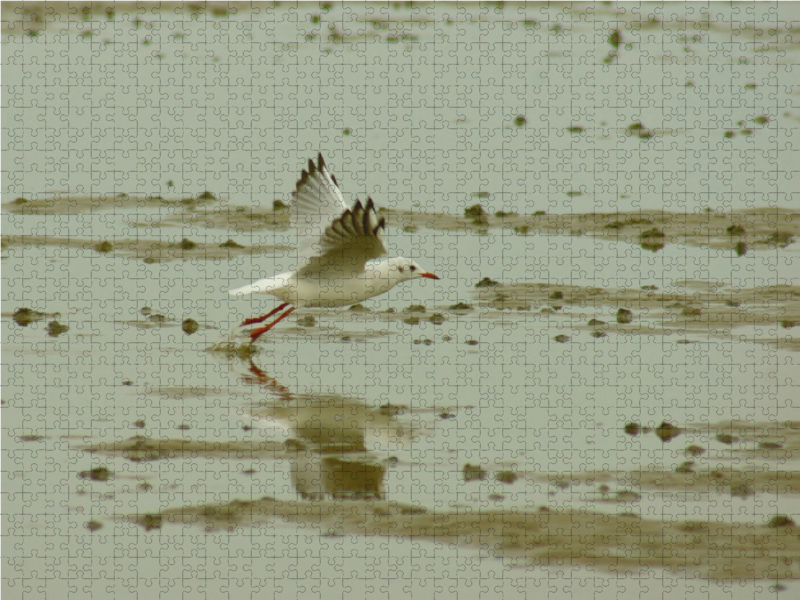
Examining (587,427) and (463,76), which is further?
(463,76)

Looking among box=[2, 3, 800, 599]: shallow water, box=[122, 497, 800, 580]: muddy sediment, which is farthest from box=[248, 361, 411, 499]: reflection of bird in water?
box=[122, 497, 800, 580]: muddy sediment

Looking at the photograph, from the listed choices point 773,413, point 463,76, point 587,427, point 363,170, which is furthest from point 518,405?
point 463,76

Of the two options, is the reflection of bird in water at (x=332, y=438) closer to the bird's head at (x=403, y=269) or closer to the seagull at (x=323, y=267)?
the seagull at (x=323, y=267)

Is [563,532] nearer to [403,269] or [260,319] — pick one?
[403,269]

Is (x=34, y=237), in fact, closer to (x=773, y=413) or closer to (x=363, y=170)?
(x=363, y=170)

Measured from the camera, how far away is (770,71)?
74.6ft

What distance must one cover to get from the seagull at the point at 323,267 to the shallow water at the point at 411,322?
22.0 inches

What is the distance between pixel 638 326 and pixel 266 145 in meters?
6.97

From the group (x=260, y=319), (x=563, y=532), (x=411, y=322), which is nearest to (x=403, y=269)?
(x=411, y=322)

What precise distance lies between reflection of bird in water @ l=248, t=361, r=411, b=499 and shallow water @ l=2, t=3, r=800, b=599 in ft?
0.11

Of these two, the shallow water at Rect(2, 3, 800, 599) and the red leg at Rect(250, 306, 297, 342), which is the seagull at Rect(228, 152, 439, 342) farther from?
the shallow water at Rect(2, 3, 800, 599)

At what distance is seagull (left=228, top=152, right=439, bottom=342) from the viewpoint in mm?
10719

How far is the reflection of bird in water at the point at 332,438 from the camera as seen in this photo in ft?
26.3

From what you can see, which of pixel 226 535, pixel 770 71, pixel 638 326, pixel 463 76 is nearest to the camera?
pixel 226 535
